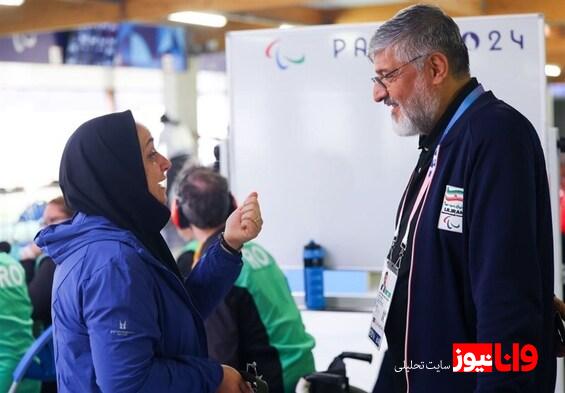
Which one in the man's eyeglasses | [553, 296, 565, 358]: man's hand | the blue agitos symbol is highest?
the blue agitos symbol

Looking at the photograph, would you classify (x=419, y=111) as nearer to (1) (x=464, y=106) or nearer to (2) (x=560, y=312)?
(1) (x=464, y=106)

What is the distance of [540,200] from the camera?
160 cm

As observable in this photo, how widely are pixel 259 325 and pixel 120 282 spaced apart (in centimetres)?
104

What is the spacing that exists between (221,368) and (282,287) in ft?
3.02

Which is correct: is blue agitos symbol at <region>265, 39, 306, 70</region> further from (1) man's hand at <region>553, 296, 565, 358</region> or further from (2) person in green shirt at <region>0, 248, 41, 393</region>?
(1) man's hand at <region>553, 296, 565, 358</region>

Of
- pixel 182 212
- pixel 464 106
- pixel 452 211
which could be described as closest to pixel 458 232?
pixel 452 211

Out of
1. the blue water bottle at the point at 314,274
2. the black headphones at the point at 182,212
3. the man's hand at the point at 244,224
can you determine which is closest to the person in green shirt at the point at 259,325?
the black headphones at the point at 182,212

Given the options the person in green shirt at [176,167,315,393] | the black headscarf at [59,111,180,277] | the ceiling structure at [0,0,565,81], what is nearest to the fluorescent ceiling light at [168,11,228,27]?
the ceiling structure at [0,0,565,81]

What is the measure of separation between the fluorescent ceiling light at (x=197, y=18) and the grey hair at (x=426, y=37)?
380cm

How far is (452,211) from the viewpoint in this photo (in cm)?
158

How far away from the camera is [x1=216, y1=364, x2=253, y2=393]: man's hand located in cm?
180

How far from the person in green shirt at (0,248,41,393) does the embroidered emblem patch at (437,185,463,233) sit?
86.1 inches

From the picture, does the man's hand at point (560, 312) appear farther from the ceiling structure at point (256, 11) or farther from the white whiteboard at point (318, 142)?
the ceiling structure at point (256, 11)

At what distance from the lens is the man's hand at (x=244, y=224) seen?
1.98 m
